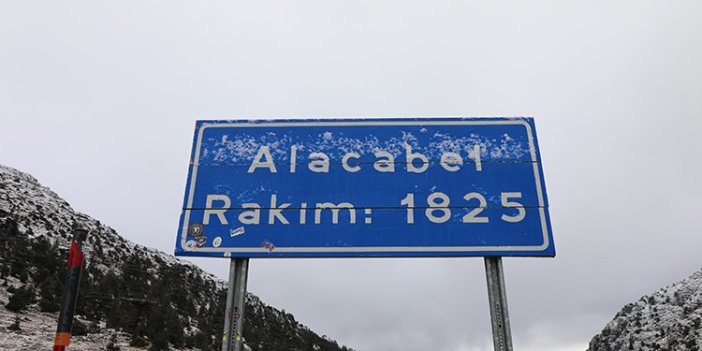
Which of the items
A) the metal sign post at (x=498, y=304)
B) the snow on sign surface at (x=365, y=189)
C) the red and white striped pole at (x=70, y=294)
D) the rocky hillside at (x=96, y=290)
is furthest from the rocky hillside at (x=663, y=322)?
the red and white striped pole at (x=70, y=294)

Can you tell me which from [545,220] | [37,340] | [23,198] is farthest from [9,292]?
[23,198]

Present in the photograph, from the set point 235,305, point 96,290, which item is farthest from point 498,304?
point 96,290

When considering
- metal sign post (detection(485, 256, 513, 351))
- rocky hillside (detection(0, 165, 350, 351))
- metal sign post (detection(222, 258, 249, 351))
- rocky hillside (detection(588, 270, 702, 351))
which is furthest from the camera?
rocky hillside (detection(588, 270, 702, 351))

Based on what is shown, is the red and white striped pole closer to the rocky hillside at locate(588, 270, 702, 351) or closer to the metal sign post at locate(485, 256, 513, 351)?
the metal sign post at locate(485, 256, 513, 351)

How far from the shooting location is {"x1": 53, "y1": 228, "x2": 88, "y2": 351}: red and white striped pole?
3010mm

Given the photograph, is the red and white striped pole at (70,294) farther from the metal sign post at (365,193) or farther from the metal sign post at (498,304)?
the metal sign post at (498,304)

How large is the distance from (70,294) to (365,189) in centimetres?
387

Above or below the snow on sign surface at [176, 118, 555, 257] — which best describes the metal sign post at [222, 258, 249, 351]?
below

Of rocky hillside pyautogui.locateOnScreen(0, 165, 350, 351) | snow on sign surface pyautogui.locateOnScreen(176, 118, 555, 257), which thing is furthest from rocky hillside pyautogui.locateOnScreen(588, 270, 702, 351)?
snow on sign surface pyautogui.locateOnScreen(176, 118, 555, 257)

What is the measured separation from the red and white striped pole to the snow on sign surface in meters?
2.71

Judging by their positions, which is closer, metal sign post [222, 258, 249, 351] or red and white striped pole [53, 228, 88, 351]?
red and white striped pole [53, 228, 88, 351]

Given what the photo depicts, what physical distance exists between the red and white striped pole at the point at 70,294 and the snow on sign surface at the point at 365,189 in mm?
2708

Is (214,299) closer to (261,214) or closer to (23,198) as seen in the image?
(23,198)

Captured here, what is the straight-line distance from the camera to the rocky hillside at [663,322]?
133 feet
